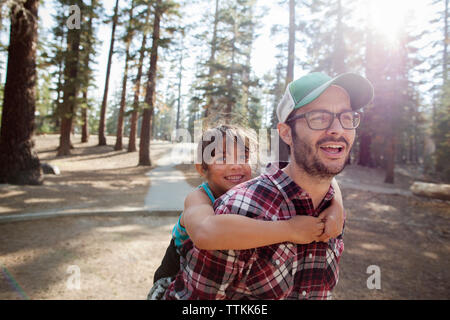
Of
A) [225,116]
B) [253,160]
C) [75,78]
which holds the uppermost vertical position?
[75,78]

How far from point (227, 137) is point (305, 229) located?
0.98 meters

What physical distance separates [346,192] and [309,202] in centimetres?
1301

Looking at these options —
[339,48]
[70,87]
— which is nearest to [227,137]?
[70,87]

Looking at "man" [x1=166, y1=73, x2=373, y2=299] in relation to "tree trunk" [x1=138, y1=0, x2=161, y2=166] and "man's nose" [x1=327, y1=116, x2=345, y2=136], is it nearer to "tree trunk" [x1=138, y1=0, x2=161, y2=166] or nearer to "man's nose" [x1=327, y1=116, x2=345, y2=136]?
"man's nose" [x1=327, y1=116, x2=345, y2=136]

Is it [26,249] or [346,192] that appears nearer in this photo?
[26,249]

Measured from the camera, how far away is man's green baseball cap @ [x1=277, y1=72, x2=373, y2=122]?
1559 millimetres

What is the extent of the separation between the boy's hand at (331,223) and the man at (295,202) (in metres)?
0.05

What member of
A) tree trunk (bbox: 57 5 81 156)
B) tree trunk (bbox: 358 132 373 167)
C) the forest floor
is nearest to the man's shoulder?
the forest floor

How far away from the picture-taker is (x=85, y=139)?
88.8 ft

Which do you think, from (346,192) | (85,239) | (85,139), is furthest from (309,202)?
(85,139)

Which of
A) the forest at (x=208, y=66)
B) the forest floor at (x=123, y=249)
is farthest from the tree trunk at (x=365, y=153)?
the forest floor at (x=123, y=249)

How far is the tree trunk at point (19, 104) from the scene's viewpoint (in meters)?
9.28

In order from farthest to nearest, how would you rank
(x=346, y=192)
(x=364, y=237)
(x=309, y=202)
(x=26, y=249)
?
(x=346, y=192) → (x=364, y=237) → (x=26, y=249) → (x=309, y=202)

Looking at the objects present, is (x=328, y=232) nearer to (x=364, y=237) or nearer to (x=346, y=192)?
(x=364, y=237)
